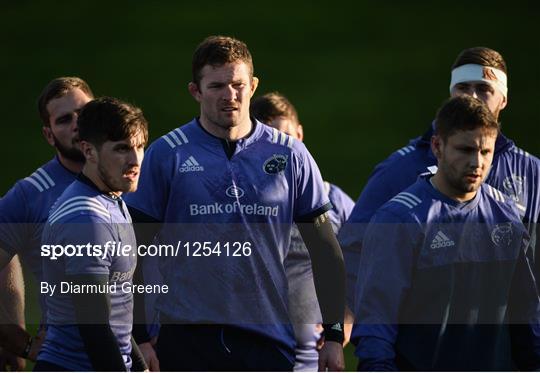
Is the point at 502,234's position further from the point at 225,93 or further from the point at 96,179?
the point at 96,179

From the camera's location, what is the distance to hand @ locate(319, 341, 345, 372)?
615 centimetres

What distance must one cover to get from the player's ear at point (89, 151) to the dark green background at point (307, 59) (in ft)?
43.0

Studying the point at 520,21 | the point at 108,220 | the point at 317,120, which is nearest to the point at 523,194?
the point at 108,220

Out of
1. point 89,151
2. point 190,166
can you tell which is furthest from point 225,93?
point 89,151

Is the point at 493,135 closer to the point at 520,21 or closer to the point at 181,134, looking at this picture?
the point at 181,134

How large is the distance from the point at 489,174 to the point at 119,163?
2155 millimetres

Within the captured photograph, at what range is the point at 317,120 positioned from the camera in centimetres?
2255

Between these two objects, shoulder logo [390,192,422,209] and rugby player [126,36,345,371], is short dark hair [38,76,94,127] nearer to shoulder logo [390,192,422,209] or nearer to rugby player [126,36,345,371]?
rugby player [126,36,345,371]

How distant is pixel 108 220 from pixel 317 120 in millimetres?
16787

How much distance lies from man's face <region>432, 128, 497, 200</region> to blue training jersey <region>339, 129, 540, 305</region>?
99 centimetres

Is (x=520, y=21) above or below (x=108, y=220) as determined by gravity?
above

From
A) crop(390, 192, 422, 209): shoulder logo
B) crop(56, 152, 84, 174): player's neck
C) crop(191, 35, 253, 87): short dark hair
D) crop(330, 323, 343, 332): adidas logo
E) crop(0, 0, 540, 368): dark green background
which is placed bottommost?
crop(330, 323, 343, 332): adidas logo

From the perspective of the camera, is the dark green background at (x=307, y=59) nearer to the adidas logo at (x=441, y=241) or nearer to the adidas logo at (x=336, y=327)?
the adidas logo at (x=336, y=327)

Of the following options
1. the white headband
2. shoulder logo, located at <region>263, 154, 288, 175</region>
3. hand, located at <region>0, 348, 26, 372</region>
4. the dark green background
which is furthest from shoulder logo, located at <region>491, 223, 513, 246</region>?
the dark green background
